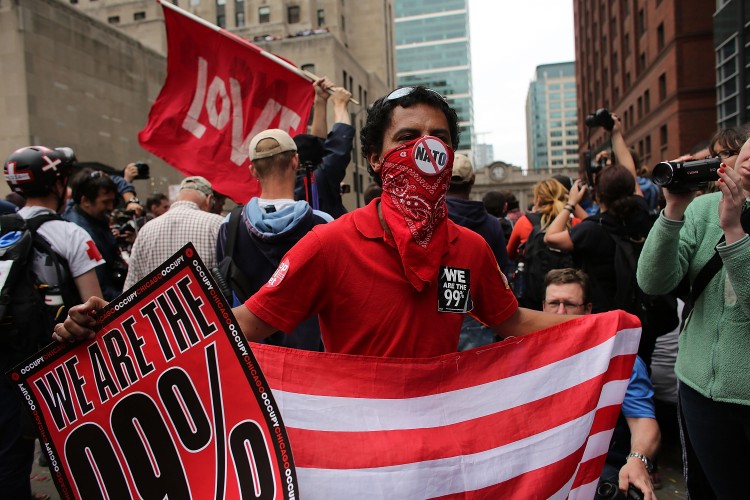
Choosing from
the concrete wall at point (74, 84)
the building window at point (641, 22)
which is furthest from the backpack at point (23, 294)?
the building window at point (641, 22)

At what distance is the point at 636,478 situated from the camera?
7.45 feet

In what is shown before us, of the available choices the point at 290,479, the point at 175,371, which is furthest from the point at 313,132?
the point at 290,479

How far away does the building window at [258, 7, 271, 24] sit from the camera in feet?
209

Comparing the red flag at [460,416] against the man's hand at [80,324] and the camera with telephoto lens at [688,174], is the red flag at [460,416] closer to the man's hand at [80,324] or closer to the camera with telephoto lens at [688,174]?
the man's hand at [80,324]

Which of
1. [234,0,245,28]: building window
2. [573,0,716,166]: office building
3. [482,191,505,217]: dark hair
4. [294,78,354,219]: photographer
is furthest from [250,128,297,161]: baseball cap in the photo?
[234,0,245,28]: building window

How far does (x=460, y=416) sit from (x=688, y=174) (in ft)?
4.13

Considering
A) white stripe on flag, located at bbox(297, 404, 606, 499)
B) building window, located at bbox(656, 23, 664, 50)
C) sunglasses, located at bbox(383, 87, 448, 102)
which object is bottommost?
white stripe on flag, located at bbox(297, 404, 606, 499)

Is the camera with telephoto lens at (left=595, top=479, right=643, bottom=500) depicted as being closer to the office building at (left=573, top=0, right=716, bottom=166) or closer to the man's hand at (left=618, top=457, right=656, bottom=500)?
the man's hand at (left=618, top=457, right=656, bottom=500)

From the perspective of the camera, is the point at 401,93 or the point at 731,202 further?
the point at 731,202

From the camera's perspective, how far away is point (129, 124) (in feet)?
89.9

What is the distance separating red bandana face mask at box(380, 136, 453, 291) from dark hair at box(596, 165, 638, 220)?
2979 mm

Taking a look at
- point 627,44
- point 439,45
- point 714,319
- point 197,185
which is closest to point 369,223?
point 714,319

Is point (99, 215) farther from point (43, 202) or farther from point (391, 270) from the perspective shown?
point (391, 270)

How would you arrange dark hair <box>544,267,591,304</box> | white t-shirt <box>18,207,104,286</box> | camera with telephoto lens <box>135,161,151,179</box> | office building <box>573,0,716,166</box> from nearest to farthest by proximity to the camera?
white t-shirt <box>18,207,104,286</box> < dark hair <box>544,267,591,304</box> < camera with telephoto lens <box>135,161,151,179</box> < office building <box>573,0,716,166</box>
